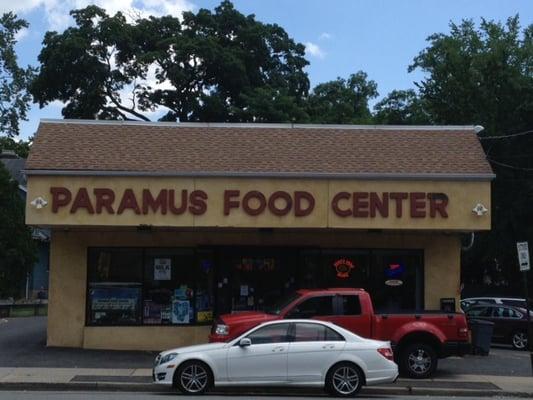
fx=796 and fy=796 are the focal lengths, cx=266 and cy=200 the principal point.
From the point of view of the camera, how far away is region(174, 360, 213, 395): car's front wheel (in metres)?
13.9

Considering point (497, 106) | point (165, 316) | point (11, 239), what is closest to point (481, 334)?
point (165, 316)

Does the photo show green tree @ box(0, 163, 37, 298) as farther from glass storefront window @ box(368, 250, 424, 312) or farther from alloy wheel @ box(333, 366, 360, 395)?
alloy wheel @ box(333, 366, 360, 395)

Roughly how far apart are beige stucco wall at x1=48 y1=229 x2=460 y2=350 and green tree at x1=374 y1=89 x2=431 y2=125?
2519 cm

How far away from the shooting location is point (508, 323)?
2648cm

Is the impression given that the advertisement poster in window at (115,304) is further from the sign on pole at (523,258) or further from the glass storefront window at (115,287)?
the sign on pole at (523,258)

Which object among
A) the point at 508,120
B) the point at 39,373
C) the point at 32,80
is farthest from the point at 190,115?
the point at 39,373

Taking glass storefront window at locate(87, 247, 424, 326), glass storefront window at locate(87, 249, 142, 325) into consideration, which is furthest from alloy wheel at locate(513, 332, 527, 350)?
glass storefront window at locate(87, 249, 142, 325)

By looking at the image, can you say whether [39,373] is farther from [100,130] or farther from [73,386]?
[100,130]

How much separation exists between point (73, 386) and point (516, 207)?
2780cm

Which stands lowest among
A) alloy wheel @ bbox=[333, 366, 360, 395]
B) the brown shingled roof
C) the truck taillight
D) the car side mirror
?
alloy wheel @ bbox=[333, 366, 360, 395]

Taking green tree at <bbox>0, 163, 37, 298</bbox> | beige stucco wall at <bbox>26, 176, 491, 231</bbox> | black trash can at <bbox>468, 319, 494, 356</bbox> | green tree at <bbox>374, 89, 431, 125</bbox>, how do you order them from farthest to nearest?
green tree at <bbox>374, 89, 431, 125</bbox> → green tree at <bbox>0, 163, 37, 298</bbox> → black trash can at <bbox>468, 319, 494, 356</bbox> → beige stucco wall at <bbox>26, 176, 491, 231</bbox>

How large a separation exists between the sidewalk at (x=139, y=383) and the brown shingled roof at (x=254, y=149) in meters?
4.87

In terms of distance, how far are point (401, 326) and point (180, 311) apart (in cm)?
650

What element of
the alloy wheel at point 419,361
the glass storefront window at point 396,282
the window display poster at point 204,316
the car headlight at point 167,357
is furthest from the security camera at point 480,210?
the car headlight at point 167,357
